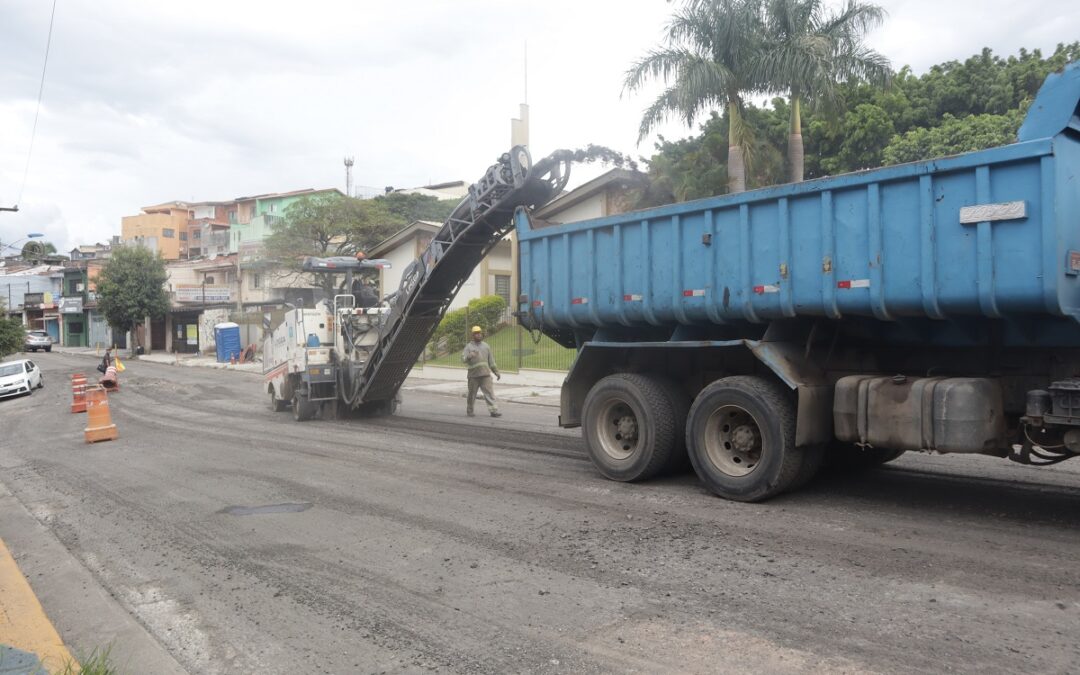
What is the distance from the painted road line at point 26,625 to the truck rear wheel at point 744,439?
198 inches

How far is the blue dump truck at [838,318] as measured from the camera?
5.37 meters

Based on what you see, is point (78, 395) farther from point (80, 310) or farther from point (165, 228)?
point (165, 228)

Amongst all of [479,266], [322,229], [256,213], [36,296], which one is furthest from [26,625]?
[36,296]

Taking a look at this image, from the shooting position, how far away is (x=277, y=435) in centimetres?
1267

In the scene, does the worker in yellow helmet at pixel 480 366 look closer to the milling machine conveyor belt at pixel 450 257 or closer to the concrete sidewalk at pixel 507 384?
the milling machine conveyor belt at pixel 450 257

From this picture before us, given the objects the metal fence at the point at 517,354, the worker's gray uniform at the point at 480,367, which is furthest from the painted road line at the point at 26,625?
the metal fence at the point at 517,354

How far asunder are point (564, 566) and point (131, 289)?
48031mm

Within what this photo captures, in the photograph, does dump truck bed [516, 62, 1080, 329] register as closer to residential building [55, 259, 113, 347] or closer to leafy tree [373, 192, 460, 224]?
leafy tree [373, 192, 460, 224]

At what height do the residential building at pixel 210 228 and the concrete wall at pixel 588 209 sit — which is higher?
the residential building at pixel 210 228

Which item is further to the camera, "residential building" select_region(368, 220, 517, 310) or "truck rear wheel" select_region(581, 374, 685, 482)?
"residential building" select_region(368, 220, 517, 310)

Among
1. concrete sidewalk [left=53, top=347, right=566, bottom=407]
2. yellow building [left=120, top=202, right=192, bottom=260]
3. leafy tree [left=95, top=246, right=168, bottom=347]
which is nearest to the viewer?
concrete sidewalk [left=53, top=347, right=566, bottom=407]

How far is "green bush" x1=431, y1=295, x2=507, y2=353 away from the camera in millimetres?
26953

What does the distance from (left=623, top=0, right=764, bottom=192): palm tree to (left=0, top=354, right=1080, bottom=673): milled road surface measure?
11961 mm

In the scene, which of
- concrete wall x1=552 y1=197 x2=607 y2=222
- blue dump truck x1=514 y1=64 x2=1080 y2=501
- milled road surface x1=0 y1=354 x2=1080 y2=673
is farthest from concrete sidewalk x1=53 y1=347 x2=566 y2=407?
blue dump truck x1=514 y1=64 x2=1080 y2=501
